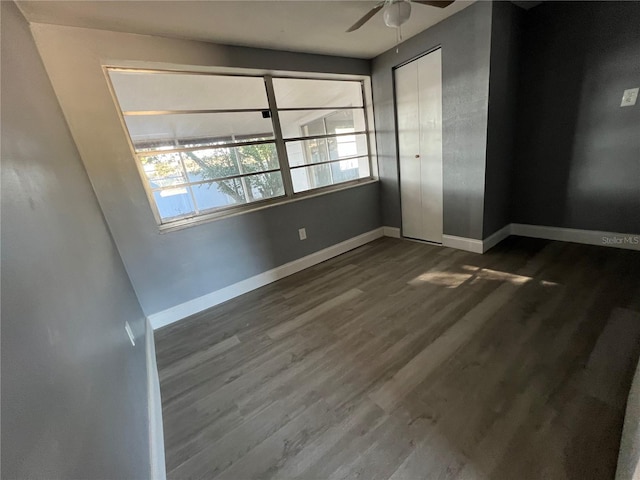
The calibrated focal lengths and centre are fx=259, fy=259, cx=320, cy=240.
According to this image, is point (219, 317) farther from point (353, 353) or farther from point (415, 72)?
point (415, 72)

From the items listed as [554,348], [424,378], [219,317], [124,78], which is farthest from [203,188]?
Result: [554,348]

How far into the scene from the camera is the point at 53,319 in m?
0.74

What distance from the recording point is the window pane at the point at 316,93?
2.91 metres

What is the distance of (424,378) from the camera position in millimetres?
1487

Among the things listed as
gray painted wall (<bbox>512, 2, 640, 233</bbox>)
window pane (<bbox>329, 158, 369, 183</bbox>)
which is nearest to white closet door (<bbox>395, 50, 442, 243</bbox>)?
window pane (<bbox>329, 158, 369, 183</bbox>)

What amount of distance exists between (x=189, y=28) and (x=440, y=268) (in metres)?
3.06

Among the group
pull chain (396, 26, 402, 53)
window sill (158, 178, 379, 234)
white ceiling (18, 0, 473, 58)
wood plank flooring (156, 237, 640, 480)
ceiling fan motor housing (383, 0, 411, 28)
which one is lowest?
wood plank flooring (156, 237, 640, 480)

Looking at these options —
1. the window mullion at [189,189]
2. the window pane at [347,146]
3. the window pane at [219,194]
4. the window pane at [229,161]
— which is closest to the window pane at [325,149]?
the window pane at [347,146]

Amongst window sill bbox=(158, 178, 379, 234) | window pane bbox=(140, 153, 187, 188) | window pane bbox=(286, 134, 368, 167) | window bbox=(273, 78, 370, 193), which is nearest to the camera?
window pane bbox=(140, 153, 187, 188)

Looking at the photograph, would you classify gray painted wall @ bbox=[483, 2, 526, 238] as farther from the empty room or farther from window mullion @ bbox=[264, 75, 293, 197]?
Answer: window mullion @ bbox=[264, 75, 293, 197]

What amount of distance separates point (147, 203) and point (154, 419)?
5.30ft

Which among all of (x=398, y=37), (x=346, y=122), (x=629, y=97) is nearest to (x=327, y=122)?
(x=346, y=122)

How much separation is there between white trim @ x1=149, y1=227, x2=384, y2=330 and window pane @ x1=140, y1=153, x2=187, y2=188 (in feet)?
3.68

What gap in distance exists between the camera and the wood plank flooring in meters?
1.13
